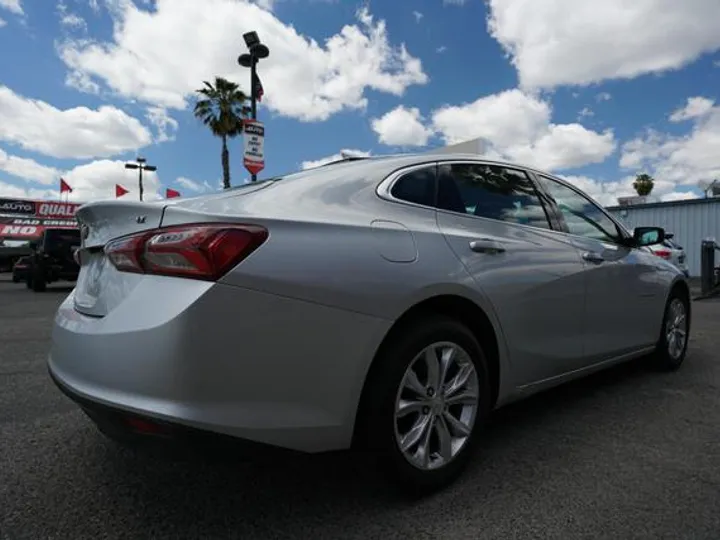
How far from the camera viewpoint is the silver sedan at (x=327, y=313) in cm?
176

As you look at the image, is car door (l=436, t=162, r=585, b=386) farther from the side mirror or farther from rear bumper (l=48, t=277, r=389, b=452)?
the side mirror

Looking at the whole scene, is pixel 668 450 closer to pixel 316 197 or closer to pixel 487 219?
pixel 487 219

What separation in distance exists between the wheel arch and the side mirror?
79.2 inches

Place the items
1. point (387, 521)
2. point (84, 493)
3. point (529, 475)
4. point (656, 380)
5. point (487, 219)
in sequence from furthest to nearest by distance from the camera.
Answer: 1. point (656, 380)
2. point (487, 219)
3. point (529, 475)
4. point (84, 493)
5. point (387, 521)

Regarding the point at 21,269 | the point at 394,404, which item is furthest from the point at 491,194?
the point at 21,269

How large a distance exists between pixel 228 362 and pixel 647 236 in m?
3.48

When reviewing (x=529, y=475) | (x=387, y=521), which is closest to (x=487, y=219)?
(x=529, y=475)

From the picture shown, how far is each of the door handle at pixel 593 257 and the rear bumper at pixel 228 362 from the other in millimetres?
1860

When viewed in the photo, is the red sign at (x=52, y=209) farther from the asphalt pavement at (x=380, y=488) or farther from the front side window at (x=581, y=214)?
the front side window at (x=581, y=214)

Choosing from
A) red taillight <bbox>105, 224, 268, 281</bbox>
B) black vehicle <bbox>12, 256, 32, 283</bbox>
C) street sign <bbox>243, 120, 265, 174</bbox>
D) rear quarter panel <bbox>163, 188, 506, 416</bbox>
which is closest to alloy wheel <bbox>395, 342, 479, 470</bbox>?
rear quarter panel <bbox>163, 188, 506, 416</bbox>

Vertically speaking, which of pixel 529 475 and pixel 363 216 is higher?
pixel 363 216

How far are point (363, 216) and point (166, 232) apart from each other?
0.77 m

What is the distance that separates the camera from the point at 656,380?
13.9 feet

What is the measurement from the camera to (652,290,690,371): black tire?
436 centimetres
